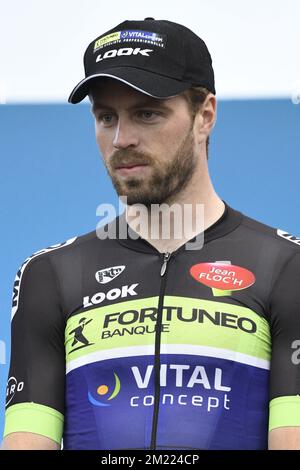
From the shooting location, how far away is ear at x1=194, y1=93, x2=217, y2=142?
2377 mm

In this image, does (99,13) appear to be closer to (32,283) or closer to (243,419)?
(32,283)

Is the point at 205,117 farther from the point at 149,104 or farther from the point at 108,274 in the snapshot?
the point at 108,274

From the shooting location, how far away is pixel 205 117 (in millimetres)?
2398

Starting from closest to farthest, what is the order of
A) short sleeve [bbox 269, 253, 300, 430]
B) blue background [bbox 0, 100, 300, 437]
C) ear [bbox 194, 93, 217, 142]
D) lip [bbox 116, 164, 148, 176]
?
short sleeve [bbox 269, 253, 300, 430], lip [bbox 116, 164, 148, 176], ear [bbox 194, 93, 217, 142], blue background [bbox 0, 100, 300, 437]

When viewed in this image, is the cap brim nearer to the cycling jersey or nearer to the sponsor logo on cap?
the sponsor logo on cap

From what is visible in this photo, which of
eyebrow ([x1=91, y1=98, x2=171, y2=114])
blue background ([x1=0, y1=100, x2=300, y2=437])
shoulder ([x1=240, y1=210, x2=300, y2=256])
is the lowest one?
shoulder ([x1=240, y1=210, x2=300, y2=256])

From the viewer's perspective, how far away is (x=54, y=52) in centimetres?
394

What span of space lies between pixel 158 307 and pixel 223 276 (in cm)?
14

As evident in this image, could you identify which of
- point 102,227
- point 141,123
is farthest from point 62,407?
point 141,123

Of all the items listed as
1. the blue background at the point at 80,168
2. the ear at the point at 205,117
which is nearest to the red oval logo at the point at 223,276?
the ear at the point at 205,117
